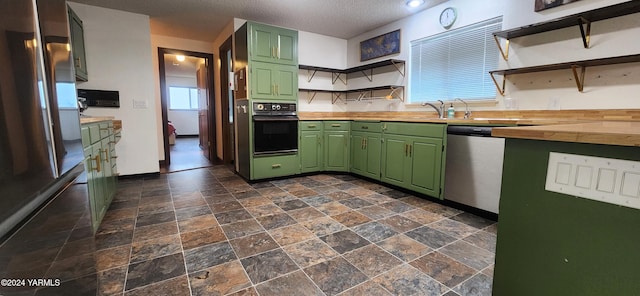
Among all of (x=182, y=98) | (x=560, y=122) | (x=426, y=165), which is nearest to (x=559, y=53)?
(x=560, y=122)

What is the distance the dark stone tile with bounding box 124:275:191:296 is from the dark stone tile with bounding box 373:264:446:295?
1.05 meters

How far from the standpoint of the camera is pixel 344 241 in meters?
2.00

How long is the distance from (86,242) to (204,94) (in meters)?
4.92

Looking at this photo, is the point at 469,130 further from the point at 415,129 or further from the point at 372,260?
the point at 372,260

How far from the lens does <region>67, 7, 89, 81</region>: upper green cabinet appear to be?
2.84m

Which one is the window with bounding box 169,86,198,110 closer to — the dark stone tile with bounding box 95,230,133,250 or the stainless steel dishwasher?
the dark stone tile with bounding box 95,230,133,250

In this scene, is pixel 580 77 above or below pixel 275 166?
above

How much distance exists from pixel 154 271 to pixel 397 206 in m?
2.12

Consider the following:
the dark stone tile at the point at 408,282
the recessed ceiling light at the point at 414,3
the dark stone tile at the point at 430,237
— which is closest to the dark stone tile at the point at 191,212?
the dark stone tile at the point at 408,282

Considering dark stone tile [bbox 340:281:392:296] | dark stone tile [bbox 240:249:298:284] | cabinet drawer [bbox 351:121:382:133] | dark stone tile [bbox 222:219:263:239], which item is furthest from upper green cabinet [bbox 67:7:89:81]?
dark stone tile [bbox 340:281:392:296]

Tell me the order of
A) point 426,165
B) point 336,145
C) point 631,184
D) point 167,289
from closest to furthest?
point 631,184 → point 167,289 → point 426,165 → point 336,145

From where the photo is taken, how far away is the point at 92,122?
197 centimetres

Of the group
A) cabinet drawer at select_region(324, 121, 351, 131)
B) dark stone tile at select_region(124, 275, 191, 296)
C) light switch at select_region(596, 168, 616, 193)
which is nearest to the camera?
light switch at select_region(596, 168, 616, 193)

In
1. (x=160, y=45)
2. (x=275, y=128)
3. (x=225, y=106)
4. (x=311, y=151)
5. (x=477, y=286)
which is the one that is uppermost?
(x=160, y=45)
